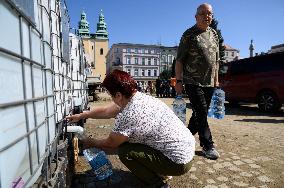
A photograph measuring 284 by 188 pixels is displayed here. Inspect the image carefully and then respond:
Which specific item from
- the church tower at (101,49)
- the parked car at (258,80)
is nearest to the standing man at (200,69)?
the parked car at (258,80)

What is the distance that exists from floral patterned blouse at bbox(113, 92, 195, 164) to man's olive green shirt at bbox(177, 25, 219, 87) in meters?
1.52

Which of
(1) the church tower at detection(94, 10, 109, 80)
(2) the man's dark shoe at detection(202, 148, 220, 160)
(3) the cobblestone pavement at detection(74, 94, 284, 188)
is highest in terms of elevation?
(1) the church tower at detection(94, 10, 109, 80)

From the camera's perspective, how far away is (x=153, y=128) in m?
2.42

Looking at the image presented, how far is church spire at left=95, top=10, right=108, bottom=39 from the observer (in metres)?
81.8

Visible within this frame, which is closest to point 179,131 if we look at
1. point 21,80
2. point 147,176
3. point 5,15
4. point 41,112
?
point 147,176

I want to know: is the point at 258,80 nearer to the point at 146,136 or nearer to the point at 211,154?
the point at 211,154

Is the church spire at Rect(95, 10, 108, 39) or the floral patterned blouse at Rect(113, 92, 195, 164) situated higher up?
the church spire at Rect(95, 10, 108, 39)

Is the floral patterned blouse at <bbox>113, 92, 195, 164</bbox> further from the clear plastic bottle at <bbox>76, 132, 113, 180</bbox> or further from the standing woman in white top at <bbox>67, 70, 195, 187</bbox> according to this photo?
the clear plastic bottle at <bbox>76, 132, 113, 180</bbox>

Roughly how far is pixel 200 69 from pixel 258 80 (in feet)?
20.9

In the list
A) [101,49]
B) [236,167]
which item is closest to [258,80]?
[236,167]

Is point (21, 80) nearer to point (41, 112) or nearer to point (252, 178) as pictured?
point (41, 112)

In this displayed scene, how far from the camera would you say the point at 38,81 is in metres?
2.04

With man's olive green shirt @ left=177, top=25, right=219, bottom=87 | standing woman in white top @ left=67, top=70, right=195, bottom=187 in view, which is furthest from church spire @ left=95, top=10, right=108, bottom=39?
standing woman in white top @ left=67, top=70, right=195, bottom=187

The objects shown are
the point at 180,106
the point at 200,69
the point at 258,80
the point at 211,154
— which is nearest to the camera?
the point at 211,154
